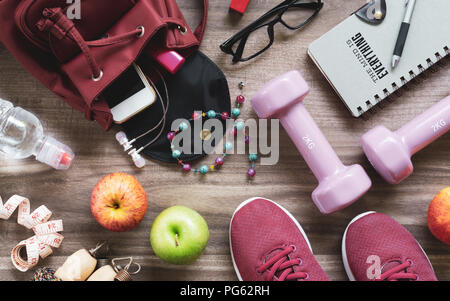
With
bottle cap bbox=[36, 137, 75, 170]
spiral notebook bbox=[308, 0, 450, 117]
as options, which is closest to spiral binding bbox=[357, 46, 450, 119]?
spiral notebook bbox=[308, 0, 450, 117]

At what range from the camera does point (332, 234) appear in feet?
2.92

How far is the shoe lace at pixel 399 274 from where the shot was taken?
0.84m

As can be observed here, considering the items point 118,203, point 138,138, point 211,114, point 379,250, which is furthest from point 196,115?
point 379,250

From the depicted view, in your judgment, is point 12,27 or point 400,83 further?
point 400,83

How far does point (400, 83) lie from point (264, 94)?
0.33 m

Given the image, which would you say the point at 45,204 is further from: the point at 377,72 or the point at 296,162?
the point at 377,72

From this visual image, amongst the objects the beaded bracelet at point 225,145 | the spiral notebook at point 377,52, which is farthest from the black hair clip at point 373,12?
the beaded bracelet at point 225,145

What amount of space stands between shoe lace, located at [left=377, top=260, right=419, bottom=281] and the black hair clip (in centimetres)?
57

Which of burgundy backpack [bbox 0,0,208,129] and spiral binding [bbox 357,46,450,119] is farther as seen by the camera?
spiral binding [bbox 357,46,450,119]

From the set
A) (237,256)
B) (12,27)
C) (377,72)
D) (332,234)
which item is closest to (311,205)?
(332,234)

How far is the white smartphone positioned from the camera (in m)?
0.84

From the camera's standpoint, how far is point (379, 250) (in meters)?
0.87

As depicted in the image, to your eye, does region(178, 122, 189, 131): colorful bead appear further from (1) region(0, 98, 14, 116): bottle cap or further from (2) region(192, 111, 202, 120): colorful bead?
(1) region(0, 98, 14, 116): bottle cap

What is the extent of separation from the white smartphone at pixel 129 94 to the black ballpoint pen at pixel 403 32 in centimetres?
57
